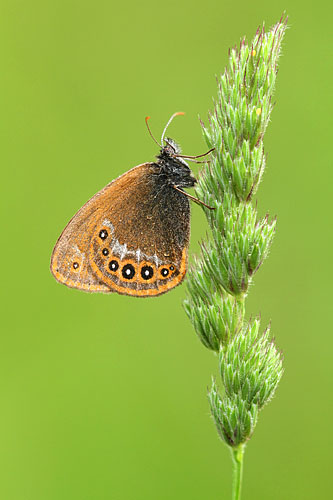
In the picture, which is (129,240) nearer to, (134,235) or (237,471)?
(134,235)

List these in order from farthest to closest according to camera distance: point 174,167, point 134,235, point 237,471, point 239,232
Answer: point 174,167
point 134,235
point 239,232
point 237,471

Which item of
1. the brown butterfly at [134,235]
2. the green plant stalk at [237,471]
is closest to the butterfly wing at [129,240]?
the brown butterfly at [134,235]

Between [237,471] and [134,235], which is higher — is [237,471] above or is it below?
below

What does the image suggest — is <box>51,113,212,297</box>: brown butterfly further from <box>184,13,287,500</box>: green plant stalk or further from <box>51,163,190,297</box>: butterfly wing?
<box>184,13,287,500</box>: green plant stalk

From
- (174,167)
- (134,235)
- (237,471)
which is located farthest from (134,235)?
(237,471)

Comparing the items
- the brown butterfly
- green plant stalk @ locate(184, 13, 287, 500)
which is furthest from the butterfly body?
green plant stalk @ locate(184, 13, 287, 500)

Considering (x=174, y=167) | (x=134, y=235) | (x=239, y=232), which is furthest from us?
(x=174, y=167)

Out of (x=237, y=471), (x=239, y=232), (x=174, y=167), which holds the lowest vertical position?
(x=237, y=471)
